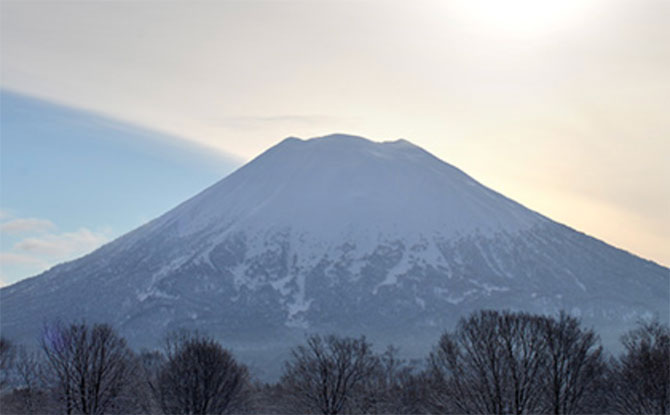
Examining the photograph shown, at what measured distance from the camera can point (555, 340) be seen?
8181 cm

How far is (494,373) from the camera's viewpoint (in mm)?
66875

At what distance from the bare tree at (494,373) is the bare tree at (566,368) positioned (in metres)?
1.43

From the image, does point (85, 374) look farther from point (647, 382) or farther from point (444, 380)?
point (647, 382)

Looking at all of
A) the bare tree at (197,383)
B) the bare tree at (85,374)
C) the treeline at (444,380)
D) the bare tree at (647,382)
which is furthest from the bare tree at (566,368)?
the bare tree at (85,374)

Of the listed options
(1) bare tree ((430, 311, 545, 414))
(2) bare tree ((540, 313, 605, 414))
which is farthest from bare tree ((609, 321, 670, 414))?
(1) bare tree ((430, 311, 545, 414))

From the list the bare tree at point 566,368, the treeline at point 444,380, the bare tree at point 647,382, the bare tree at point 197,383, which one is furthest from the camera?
the bare tree at point 197,383

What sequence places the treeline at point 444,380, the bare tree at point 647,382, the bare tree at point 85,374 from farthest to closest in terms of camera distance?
the bare tree at point 85,374
the bare tree at point 647,382
the treeline at point 444,380

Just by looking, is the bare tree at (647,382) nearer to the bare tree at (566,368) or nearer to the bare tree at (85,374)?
the bare tree at (566,368)

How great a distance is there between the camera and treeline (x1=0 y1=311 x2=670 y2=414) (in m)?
71.4

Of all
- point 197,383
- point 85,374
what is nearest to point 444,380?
point 197,383

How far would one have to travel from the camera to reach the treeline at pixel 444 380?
234 feet

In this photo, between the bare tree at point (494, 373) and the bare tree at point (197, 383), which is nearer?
the bare tree at point (494, 373)

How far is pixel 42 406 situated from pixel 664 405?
66.1 metres

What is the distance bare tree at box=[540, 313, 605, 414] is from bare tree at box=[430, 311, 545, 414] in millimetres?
1433
